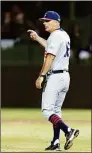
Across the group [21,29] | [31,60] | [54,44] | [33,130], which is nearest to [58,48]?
[54,44]

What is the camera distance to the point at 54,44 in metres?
9.65

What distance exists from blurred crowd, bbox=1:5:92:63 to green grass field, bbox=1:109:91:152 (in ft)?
6.71

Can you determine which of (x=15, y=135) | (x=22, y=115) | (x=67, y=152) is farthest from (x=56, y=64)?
(x=22, y=115)

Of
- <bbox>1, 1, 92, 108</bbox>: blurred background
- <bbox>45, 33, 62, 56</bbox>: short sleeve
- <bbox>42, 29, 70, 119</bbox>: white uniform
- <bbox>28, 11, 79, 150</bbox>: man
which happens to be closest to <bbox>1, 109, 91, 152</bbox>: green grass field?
<bbox>28, 11, 79, 150</bbox>: man

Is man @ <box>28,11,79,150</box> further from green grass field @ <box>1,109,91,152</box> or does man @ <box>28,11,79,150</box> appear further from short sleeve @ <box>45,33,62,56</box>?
green grass field @ <box>1,109,91,152</box>

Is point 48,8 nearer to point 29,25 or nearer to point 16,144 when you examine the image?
point 29,25

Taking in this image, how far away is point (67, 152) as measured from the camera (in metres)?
9.35

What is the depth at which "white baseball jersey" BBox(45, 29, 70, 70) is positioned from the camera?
31.6 feet

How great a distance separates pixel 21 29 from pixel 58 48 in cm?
1144

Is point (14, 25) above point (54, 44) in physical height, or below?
below

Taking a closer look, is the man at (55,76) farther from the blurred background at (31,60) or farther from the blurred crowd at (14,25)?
the blurred crowd at (14,25)

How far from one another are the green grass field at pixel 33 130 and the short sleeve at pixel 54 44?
4.89 feet

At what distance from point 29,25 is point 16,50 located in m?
0.91

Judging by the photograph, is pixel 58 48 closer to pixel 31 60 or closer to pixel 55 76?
pixel 55 76
